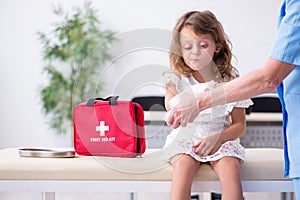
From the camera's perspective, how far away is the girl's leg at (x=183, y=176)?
5.32 feet

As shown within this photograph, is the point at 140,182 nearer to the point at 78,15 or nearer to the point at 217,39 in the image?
the point at 217,39

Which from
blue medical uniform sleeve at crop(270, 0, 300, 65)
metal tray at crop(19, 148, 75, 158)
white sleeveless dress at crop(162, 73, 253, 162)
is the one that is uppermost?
blue medical uniform sleeve at crop(270, 0, 300, 65)

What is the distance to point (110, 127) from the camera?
1888mm

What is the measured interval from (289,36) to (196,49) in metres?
0.69

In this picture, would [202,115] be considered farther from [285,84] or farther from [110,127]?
[285,84]

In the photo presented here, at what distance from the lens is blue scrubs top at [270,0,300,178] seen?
1.20m

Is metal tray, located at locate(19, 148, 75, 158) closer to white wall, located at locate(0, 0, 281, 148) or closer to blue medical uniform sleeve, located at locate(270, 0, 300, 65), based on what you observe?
blue medical uniform sleeve, located at locate(270, 0, 300, 65)

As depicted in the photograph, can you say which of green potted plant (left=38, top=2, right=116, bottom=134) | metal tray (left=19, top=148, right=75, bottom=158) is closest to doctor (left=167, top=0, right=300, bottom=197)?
metal tray (left=19, top=148, right=75, bottom=158)

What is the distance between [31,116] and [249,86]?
3929 mm

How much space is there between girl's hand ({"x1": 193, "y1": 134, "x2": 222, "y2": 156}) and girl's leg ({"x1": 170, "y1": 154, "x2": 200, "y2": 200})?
0.04 m

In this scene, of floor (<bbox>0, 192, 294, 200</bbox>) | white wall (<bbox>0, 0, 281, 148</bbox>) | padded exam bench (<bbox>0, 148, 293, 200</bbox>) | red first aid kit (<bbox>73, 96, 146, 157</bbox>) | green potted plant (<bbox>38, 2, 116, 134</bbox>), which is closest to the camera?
padded exam bench (<bbox>0, 148, 293, 200</bbox>)

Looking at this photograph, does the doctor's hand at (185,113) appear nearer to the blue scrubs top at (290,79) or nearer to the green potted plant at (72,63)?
the blue scrubs top at (290,79)

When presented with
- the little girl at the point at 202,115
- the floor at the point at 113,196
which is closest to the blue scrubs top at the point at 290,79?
the little girl at the point at 202,115

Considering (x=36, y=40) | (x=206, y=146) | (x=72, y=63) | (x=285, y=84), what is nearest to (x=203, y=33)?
(x=206, y=146)
